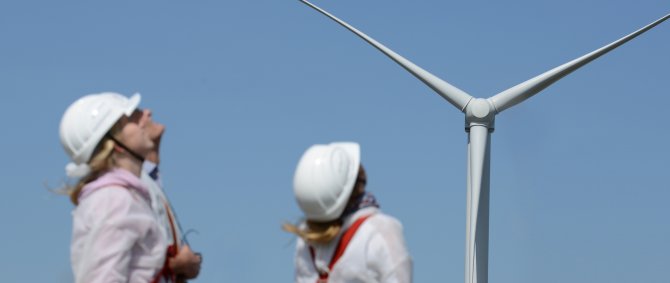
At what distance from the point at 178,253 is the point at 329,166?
1825 mm

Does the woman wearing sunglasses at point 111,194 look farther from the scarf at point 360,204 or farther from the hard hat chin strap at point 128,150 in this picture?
the scarf at point 360,204

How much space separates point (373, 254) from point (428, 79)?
1262 inches

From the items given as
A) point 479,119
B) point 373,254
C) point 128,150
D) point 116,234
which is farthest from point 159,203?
point 479,119

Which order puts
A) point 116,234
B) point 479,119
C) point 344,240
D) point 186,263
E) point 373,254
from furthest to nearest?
point 479,119
point 186,263
point 116,234
point 344,240
point 373,254

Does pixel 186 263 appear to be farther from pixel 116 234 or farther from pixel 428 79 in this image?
pixel 428 79

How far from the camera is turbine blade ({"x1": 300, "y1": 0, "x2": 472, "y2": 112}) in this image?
43.9 meters

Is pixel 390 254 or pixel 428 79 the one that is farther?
pixel 428 79

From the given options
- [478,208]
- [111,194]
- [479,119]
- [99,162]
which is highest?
[479,119]

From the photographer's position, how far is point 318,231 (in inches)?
481

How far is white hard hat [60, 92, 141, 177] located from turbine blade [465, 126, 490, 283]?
95.2 ft

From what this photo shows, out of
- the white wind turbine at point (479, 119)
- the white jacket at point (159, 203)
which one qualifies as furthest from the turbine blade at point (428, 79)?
the white jacket at point (159, 203)

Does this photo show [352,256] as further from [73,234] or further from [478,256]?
[478,256]

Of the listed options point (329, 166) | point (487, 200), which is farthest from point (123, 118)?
point (487, 200)

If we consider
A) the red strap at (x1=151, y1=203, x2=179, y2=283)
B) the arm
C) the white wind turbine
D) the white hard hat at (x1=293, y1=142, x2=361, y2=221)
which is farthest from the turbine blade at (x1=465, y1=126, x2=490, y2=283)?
the white hard hat at (x1=293, y1=142, x2=361, y2=221)
